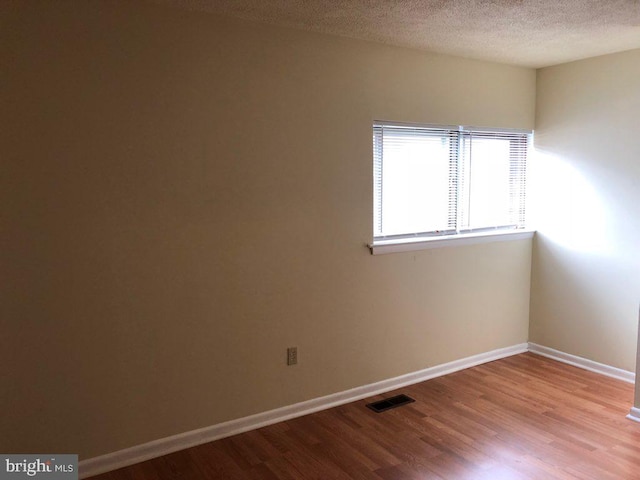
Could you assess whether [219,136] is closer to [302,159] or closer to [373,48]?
[302,159]

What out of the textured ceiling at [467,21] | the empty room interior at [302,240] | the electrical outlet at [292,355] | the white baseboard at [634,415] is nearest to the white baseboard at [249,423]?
the empty room interior at [302,240]

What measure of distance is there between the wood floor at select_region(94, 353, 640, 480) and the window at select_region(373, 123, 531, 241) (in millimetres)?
1239

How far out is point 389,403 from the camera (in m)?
3.59

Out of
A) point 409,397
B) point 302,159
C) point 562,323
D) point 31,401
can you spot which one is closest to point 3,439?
point 31,401

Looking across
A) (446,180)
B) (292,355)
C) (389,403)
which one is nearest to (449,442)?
(389,403)

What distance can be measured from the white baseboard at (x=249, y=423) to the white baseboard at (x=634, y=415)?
46.9 inches

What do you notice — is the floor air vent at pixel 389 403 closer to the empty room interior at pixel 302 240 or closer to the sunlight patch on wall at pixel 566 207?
the empty room interior at pixel 302 240

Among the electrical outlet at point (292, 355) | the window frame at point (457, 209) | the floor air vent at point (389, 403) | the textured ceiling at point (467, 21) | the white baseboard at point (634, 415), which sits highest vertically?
the textured ceiling at point (467, 21)

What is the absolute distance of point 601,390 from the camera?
12.5 feet

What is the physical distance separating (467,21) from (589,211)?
1.97 m

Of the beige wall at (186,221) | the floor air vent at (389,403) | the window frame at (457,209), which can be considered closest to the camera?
the beige wall at (186,221)

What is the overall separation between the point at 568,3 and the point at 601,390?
2.66 metres

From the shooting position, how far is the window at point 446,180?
3.74 metres

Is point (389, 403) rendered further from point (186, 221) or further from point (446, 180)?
point (186, 221)
